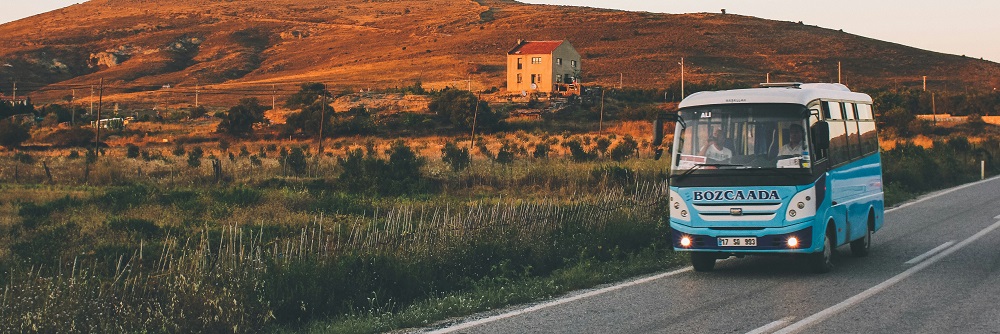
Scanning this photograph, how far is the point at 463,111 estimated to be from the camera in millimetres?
79250

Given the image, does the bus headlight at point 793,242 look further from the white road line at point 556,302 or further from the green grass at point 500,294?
the green grass at point 500,294

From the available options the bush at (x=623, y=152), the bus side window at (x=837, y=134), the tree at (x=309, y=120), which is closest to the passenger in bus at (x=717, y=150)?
the bus side window at (x=837, y=134)

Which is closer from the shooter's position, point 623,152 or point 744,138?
point 744,138

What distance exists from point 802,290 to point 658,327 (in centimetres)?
327

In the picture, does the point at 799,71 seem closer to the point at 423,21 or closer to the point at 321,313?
the point at 423,21

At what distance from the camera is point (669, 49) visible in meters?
143

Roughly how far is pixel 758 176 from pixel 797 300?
2.31m

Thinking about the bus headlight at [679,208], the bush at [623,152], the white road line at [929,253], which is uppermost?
the bus headlight at [679,208]

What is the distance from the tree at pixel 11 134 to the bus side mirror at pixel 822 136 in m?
63.9

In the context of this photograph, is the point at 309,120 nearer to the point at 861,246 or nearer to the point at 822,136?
the point at 861,246

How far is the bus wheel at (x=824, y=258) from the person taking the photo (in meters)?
13.9

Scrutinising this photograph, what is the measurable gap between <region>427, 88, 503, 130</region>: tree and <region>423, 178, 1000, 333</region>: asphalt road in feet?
193

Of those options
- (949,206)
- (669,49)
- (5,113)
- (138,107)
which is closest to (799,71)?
(669,49)

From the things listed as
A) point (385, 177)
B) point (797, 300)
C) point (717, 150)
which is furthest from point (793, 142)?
point (385, 177)
